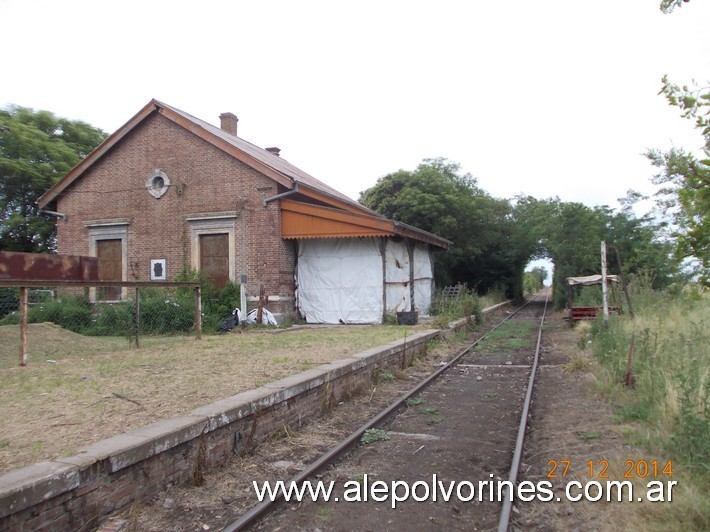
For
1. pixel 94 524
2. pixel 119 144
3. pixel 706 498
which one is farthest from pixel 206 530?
pixel 119 144

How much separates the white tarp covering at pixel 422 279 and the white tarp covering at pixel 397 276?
4.29 ft

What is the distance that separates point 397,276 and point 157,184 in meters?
8.69

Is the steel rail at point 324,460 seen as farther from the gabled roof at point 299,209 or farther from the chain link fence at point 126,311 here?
the gabled roof at point 299,209

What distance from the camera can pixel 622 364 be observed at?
7586 millimetres

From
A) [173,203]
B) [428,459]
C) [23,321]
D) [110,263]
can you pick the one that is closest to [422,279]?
[173,203]

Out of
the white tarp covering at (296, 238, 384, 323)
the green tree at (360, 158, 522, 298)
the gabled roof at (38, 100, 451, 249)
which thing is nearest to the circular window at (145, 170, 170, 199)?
the gabled roof at (38, 100, 451, 249)

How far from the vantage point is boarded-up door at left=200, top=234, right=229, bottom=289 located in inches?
653

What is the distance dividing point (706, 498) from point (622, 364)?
169 inches

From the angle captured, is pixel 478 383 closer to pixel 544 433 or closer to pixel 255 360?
pixel 544 433

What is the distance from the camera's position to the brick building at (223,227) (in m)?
15.8

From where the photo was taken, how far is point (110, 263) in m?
18.0

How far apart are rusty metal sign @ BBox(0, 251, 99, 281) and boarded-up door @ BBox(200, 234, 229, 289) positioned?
11.5 ft

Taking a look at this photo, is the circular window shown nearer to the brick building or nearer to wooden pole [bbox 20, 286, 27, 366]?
the brick building

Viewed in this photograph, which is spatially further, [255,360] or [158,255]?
[158,255]
